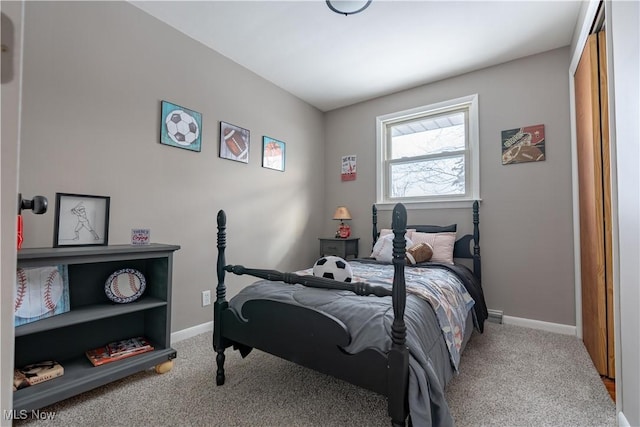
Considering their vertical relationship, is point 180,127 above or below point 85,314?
above

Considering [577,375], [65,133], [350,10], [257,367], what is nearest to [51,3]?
[65,133]

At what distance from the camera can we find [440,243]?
2.83m

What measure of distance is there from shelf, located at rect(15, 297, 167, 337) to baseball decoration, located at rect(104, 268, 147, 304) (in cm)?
4

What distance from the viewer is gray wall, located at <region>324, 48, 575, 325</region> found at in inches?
101

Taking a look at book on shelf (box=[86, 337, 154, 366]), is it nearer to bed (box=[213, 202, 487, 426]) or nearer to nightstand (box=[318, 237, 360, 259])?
bed (box=[213, 202, 487, 426])

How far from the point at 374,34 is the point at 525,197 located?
2007mm

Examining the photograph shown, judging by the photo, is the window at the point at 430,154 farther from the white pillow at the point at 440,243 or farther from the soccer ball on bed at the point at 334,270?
the soccer ball on bed at the point at 334,270

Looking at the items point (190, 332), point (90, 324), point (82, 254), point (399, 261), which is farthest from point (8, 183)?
point (190, 332)

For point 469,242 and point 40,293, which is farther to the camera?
point 469,242

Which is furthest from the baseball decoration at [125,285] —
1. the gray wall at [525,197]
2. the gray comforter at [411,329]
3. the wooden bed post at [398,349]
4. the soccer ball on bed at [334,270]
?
the gray wall at [525,197]

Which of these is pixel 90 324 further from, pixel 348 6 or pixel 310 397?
pixel 348 6

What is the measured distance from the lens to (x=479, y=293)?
2.45m

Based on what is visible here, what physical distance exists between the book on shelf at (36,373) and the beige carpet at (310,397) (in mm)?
161

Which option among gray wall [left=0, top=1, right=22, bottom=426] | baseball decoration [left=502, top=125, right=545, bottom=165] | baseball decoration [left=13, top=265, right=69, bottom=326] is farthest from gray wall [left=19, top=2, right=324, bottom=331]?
baseball decoration [left=502, top=125, right=545, bottom=165]
